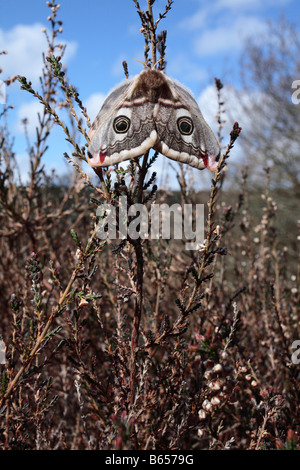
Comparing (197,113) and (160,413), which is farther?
(160,413)

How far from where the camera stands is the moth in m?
1.43

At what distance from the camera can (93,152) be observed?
145 centimetres

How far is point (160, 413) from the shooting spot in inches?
70.8

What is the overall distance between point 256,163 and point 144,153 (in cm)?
1522

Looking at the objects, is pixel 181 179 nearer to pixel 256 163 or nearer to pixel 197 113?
pixel 197 113

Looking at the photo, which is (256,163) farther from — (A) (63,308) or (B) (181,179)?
(A) (63,308)

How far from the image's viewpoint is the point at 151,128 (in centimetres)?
145

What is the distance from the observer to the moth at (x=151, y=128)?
143 centimetres
